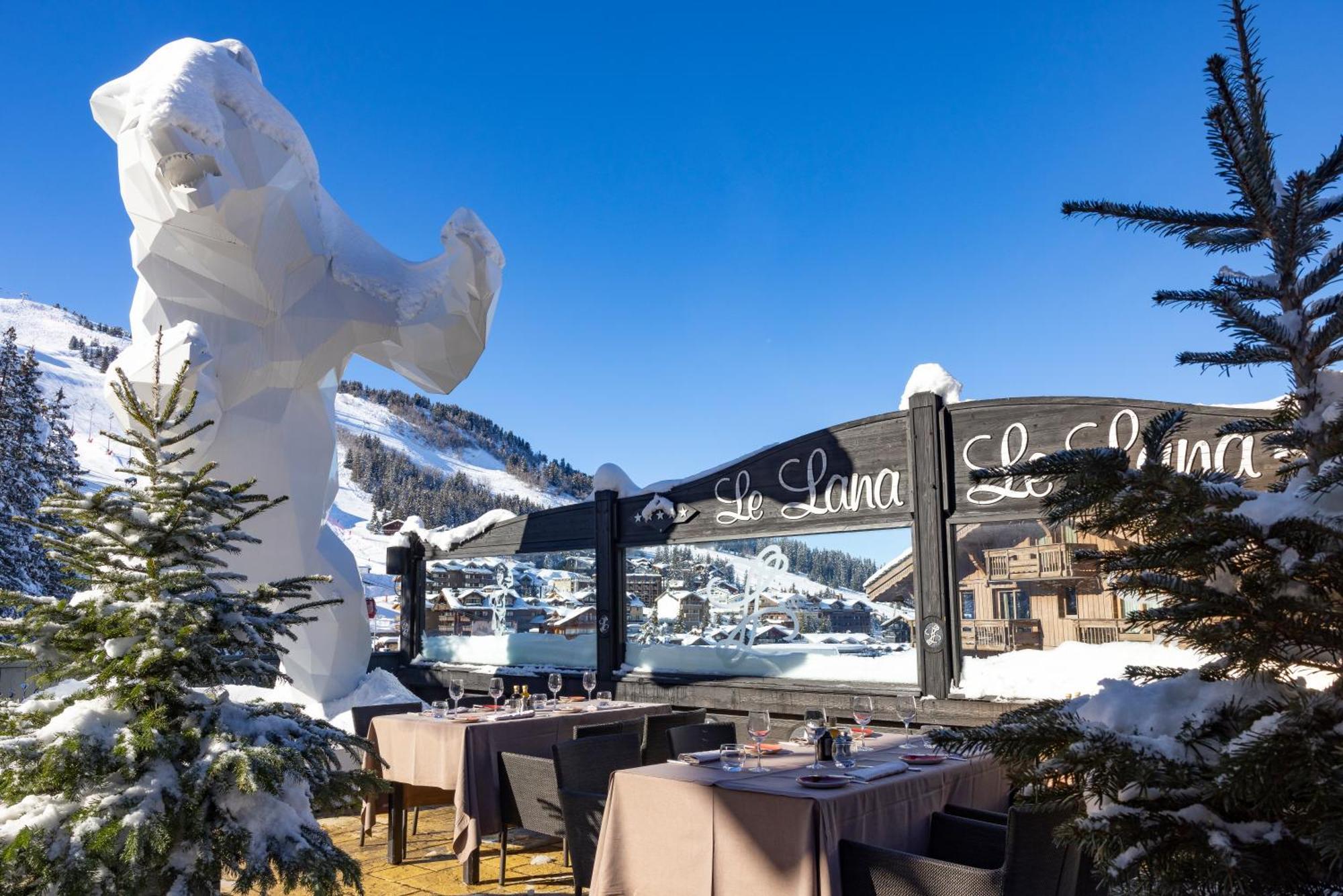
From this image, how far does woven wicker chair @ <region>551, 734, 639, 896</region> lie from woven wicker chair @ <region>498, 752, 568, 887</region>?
0.85 feet

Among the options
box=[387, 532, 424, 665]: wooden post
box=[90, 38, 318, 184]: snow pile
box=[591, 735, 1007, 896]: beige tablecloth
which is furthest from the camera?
box=[387, 532, 424, 665]: wooden post

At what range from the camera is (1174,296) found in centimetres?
180

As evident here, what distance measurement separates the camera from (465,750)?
596 centimetres

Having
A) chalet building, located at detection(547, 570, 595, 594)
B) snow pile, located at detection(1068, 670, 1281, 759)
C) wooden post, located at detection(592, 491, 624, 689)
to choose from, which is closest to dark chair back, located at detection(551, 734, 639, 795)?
snow pile, located at detection(1068, 670, 1281, 759)

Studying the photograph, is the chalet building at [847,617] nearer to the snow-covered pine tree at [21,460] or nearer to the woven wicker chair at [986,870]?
the woven wicker chair at [986,870]

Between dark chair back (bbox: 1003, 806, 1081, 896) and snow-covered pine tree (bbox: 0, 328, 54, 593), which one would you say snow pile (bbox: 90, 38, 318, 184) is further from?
snow-covered pine tree (bbox: 0, 328, 54, 593)

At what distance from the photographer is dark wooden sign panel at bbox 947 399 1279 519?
5949 millimetres

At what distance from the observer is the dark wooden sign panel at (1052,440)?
595 cm

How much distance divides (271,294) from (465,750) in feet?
15.5

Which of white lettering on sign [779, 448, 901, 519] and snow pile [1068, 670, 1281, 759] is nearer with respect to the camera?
snow pile [1068, 670, 1281, 759]

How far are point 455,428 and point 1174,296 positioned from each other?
101614 mm

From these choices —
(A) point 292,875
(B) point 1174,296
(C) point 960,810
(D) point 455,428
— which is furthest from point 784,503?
(D) point 455,428

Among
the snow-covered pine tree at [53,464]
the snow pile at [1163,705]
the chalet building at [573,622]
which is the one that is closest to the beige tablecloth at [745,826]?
the snow pile at [1163,705]

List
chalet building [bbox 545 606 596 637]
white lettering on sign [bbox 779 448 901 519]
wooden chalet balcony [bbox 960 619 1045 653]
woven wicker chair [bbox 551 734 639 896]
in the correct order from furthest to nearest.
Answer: chalet building [bbox 545 606 596 637] → white lettering on sign [bbox 779 448 901 519] → wooden chalet balcony [bbox 960 619 1045 653] → woven wicker chair [bbox 551 734 639 896]
